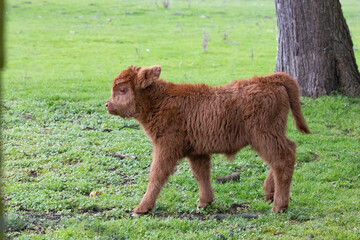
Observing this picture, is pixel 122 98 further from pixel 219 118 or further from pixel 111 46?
pixel 111 46

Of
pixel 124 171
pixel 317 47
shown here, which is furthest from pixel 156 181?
pixel 317 47

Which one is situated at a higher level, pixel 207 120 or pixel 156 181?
pixel 207 120

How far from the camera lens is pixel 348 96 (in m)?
11.0

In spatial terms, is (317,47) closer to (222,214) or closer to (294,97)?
(294,97)

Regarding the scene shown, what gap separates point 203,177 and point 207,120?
2.99ft

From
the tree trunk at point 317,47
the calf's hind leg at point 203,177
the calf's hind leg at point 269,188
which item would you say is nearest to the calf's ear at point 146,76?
the calf's hind leg at point 203,177

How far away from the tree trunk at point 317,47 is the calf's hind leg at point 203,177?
5.57 m

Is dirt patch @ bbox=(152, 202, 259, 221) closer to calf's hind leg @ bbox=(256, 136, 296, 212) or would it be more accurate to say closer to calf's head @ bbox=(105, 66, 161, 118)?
calf's hind leg @ bbox=(256, 136, 296, 212)

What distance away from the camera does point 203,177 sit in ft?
20.7

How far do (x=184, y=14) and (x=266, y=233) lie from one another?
29.0 metres

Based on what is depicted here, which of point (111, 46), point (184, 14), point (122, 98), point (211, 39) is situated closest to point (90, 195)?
point (122, 98)

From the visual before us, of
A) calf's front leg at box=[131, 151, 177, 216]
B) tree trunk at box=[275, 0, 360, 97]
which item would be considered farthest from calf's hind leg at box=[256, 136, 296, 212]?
tree trunk at box=[275, 0, 360, 97]

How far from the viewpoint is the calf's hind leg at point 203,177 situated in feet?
20.5

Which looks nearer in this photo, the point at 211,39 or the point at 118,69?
the point at 118,69
